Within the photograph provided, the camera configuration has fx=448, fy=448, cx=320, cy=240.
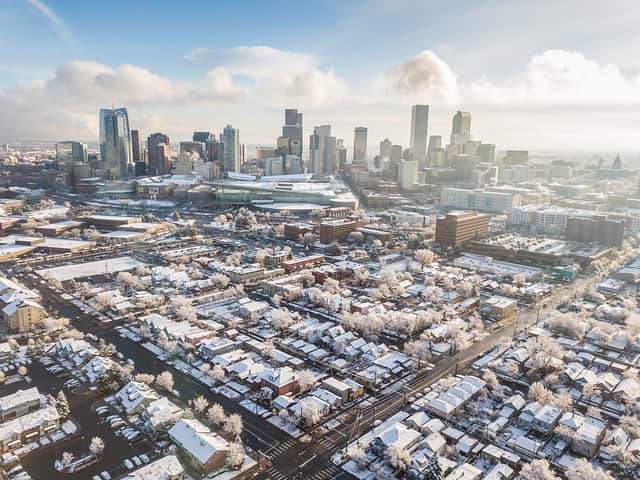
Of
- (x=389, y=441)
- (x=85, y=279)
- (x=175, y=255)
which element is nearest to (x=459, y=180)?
(x=175, y=255)

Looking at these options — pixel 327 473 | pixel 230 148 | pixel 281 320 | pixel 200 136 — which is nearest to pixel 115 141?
pixel 230 148

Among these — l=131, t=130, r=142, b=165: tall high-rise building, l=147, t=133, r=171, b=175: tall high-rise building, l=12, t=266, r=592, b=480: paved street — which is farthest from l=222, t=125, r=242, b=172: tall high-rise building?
l=12, t=266, r=592, b=480: paved street

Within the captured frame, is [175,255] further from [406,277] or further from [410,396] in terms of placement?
[410,396]

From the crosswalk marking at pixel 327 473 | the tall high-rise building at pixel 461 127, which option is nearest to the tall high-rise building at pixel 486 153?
the tall high-rise building at pixel 461 127

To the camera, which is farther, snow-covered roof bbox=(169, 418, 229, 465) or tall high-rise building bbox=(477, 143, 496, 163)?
tall high-rise building bbox=(477, 143, 496, 163)

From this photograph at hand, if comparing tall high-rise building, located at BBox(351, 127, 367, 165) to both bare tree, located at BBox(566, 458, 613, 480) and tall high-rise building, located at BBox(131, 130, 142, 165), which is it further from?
bare tree, located at BBox(566, 458, 613, 480)

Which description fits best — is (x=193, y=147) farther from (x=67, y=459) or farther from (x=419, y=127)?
(x=67, y=459)
